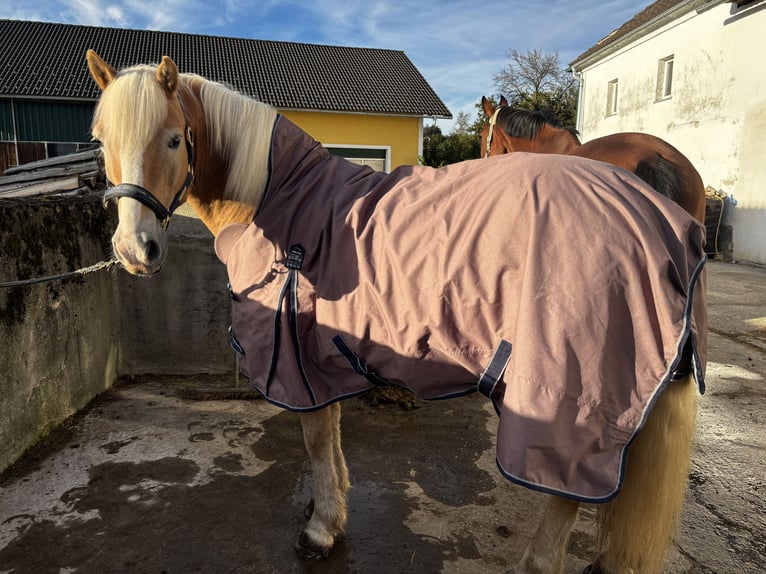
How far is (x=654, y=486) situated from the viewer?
151cm

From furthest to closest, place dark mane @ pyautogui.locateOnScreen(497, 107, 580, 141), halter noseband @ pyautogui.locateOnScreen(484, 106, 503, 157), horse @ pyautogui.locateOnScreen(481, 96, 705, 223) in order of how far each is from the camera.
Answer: halter noseband @ pyautogui.locateOnScreen(484, 106, 503, 157)
dark mane @ pyautogui.locateOnScreen(497, 107, 580, 141)
horse @ pyautogui.locateOnScreen(481, 96, 705, 223)

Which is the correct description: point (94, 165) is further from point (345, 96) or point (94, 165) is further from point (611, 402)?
point (345, 96)

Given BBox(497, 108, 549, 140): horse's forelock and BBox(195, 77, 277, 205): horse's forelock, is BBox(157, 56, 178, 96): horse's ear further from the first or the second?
BBox(497, 108, 549, 140): horse's forelock

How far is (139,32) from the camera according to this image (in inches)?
768

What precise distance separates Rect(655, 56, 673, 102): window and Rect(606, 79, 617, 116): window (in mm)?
2121

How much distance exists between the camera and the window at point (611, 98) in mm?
14977

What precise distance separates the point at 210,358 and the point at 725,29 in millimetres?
11765

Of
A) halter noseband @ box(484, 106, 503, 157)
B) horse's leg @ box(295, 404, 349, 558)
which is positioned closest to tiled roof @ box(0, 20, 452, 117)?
halter noseband @ box(484, 106, 503, 157)

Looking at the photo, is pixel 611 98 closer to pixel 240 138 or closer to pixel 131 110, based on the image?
pixel 240 138

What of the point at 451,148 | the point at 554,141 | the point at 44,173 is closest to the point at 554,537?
the point at 554,141

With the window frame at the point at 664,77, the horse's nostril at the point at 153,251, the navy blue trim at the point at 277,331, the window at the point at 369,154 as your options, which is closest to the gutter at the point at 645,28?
the window frame at the point at 664,77

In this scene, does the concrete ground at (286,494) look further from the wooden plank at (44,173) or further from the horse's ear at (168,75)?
the wooden plank at (44,173)

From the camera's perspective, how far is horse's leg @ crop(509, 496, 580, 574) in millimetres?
1594

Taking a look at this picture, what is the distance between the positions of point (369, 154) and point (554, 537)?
16.2m
